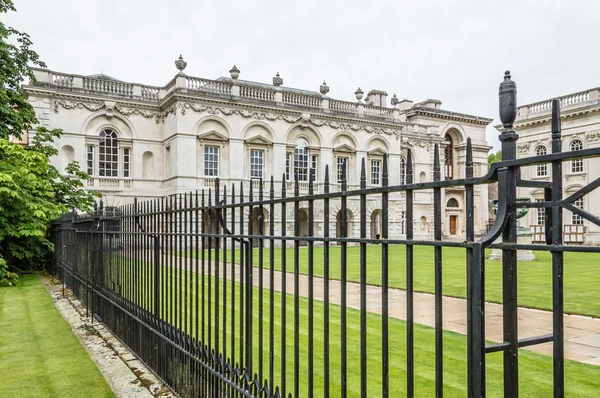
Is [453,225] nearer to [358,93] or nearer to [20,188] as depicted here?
[358,93]

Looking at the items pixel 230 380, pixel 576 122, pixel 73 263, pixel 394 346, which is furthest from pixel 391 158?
pixel 230 380

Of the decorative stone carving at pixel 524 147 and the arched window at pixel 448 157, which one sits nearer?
the decorative stone carving at pixel 524 147

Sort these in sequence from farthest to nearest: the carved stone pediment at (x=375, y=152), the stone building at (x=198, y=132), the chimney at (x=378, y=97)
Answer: the chimney at (x=378, y=97) → the carved stone pediment at (x=375, y=152) → the stone building at (x=198, y=132)

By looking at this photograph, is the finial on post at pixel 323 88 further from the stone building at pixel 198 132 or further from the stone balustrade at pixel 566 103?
the stone balustrade at pixel 566 103

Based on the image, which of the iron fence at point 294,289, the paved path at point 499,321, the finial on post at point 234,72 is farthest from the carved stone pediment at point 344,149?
the paved path at point 499,321

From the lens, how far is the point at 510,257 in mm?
1638

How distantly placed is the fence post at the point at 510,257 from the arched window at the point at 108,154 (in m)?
26.6

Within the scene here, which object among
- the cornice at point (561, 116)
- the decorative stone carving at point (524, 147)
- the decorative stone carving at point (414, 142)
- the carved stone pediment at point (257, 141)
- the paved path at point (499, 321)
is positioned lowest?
the paved path at point (499, 321)

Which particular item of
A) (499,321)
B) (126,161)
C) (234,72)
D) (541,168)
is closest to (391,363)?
(499,321)

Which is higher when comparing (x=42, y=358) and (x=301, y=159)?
(x=301, y=159)

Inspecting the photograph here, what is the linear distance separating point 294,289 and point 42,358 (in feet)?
13.7

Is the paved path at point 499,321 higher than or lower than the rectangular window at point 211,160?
lower

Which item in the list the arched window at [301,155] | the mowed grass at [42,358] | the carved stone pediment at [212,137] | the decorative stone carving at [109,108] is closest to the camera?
the mowed grass at [42,358]

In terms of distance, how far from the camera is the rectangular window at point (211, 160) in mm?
26625
